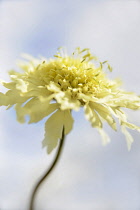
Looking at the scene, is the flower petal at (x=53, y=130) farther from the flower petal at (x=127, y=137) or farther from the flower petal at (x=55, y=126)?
the flower petal at (x=127, y=137)

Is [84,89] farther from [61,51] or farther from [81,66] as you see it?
[61,51]

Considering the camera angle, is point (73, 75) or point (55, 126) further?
point (73, 75)

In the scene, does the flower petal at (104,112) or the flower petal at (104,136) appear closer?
the flower petal at (104,136)

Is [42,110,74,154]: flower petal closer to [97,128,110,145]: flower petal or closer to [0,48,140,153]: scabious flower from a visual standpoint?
[0,48,140,153]: scabious flower

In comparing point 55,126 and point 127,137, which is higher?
point 55,126

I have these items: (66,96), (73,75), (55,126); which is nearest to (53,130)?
(55,126)

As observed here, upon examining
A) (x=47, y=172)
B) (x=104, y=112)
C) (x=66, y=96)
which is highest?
(x=66, y=96)

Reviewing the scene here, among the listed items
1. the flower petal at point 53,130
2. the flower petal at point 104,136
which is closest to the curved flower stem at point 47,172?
the flower petal at point 53,130

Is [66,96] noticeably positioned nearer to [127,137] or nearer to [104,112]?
[104,112]
